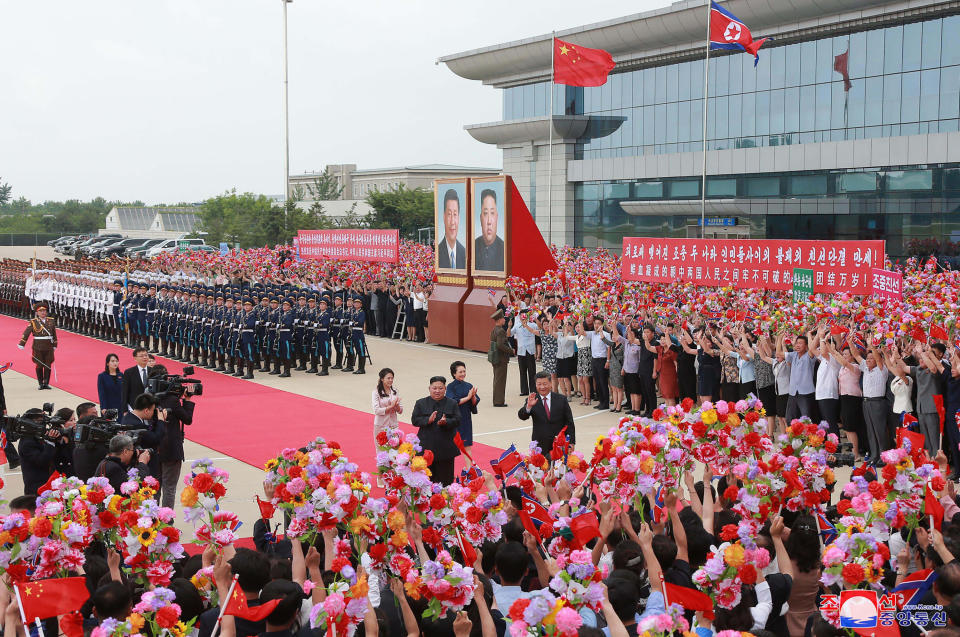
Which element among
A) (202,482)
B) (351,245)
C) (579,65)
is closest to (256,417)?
(202,482)

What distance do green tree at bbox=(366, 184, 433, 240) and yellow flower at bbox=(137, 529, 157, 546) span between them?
54699 mm

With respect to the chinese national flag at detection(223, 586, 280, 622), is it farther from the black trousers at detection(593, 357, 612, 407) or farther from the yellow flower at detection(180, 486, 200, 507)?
the black trousers at detection(593, 357, 612, 407)

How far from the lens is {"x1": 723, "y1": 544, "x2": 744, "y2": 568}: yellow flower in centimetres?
429

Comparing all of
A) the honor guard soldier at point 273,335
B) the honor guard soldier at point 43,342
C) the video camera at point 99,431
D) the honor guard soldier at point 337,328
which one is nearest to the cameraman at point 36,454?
the video camera at point 99,431

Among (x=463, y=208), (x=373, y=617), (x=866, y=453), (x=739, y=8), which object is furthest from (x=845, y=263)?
(x=739, y=8)

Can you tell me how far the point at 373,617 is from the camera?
4.16 metres

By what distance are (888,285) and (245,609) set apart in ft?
41.8

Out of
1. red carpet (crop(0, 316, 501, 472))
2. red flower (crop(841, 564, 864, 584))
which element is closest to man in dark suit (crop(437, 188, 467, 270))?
red carpet (crop(0, 316, 501, 472))

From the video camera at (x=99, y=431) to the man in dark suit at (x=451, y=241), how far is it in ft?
50.2

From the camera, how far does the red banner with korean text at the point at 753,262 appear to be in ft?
53.9

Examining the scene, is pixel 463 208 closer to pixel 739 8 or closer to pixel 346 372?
pixel 346 372

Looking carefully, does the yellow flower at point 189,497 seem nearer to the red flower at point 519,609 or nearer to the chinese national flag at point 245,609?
the chinese national flag at point 245,609

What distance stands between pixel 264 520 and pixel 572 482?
220 centimetres

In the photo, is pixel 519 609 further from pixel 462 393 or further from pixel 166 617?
pixel 462 393
